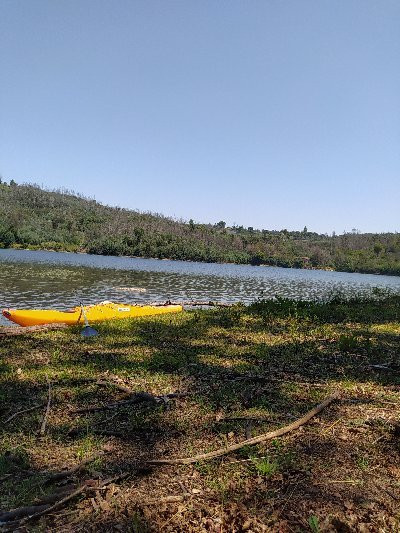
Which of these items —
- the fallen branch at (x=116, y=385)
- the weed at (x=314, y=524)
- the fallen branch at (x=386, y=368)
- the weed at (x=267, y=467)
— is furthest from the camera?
the fallen branch at (x=386, y=368)

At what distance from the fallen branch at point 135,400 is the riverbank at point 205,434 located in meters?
0.02

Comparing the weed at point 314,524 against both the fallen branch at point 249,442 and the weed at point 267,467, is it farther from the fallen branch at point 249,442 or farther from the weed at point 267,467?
the fallen branch at point 249,442

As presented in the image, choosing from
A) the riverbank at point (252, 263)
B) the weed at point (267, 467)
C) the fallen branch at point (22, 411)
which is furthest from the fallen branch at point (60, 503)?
the riverbank at point (252, 263)

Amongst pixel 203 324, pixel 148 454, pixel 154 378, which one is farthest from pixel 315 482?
pixel 203 324

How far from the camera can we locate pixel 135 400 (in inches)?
236

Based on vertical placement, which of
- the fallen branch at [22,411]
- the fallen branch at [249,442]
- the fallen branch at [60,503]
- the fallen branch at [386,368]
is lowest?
the fallen branch at [22,411]

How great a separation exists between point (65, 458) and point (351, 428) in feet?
11.4

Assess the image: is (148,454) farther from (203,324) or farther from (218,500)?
(203,324)

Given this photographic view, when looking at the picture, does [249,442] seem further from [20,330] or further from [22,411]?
[20,330]

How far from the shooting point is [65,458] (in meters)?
4.43

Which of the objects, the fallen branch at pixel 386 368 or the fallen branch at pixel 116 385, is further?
the fallen branch at pixel 386 368

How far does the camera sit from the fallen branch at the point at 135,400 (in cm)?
578

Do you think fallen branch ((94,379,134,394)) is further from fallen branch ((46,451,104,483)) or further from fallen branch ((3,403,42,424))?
fallen branch ((46,451,104,483))

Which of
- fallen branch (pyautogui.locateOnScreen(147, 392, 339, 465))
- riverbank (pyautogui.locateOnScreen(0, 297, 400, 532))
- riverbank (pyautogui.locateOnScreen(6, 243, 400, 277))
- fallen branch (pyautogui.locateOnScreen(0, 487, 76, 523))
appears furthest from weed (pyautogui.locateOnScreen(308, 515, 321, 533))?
riverbank (pyautogui.locateOnScreen(6, 243, 400, 277))
